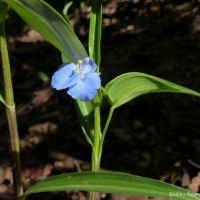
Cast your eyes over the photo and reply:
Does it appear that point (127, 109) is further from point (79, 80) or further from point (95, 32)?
point (79, 80)

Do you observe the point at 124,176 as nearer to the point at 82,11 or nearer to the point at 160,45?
the point at 160,45

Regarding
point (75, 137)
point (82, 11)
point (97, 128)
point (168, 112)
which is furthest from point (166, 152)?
point (82, 11)

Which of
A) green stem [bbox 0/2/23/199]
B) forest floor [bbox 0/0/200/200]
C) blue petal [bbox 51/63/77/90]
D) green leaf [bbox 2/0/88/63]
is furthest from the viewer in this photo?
forest floor [bbox 0/0/200/200]

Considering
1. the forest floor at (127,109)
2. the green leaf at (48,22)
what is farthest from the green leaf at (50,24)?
the forest floor at (127,109)

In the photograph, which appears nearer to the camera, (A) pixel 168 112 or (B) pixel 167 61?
(A) pixel 168 112

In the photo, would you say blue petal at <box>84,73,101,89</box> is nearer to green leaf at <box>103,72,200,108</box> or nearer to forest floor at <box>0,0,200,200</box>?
green leaf at <box>103,72,200,108</box>


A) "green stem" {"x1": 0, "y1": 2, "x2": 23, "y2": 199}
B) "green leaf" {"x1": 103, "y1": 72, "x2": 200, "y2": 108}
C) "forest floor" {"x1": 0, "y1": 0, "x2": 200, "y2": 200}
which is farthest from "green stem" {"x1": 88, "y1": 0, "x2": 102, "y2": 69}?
"forest floor" {"x1": 0, "y1": 0, "x2": 200, "y2": 200}

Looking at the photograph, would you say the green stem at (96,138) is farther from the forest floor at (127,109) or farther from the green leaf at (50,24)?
the forest floor at (127,109)
